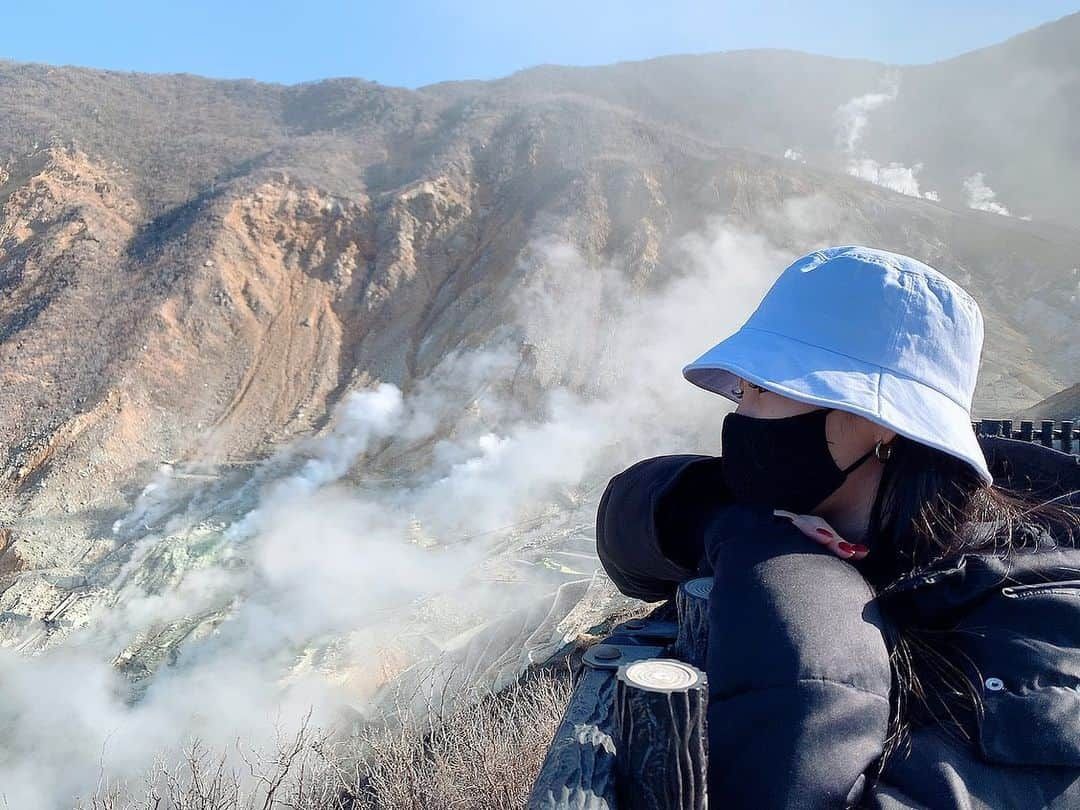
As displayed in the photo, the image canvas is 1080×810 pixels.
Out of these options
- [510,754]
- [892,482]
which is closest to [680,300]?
[510,754]

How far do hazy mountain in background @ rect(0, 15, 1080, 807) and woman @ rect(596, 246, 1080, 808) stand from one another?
7.05 m

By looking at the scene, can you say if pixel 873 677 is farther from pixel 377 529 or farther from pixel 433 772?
pixel 377 529

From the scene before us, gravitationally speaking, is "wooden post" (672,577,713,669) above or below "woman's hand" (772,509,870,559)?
below

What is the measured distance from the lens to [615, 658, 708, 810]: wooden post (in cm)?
92

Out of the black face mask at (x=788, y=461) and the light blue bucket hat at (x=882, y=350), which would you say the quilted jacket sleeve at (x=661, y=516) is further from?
the light blue bucket hat at (x=882, y=350)

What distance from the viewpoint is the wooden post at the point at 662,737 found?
0.92 metres

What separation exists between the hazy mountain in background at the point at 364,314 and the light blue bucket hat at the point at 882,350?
726cm

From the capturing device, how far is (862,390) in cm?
125

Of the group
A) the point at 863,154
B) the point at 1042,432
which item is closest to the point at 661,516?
the point at 1042,432

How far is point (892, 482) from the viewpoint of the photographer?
1.35 meters

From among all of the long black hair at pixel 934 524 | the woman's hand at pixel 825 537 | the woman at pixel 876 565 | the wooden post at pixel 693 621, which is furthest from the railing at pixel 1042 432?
the wooden post at pixel 693 621

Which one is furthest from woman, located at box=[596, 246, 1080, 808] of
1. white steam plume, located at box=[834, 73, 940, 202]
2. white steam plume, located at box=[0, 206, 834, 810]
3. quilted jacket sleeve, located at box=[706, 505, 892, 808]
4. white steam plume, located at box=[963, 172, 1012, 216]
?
Result: white steam plume, located at box=[963, 172, 1012, 216]

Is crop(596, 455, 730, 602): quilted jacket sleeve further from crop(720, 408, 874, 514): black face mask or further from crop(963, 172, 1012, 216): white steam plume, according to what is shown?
crop(963, 172, 1012, 216): white steam plume

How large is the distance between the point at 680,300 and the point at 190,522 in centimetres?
1344
